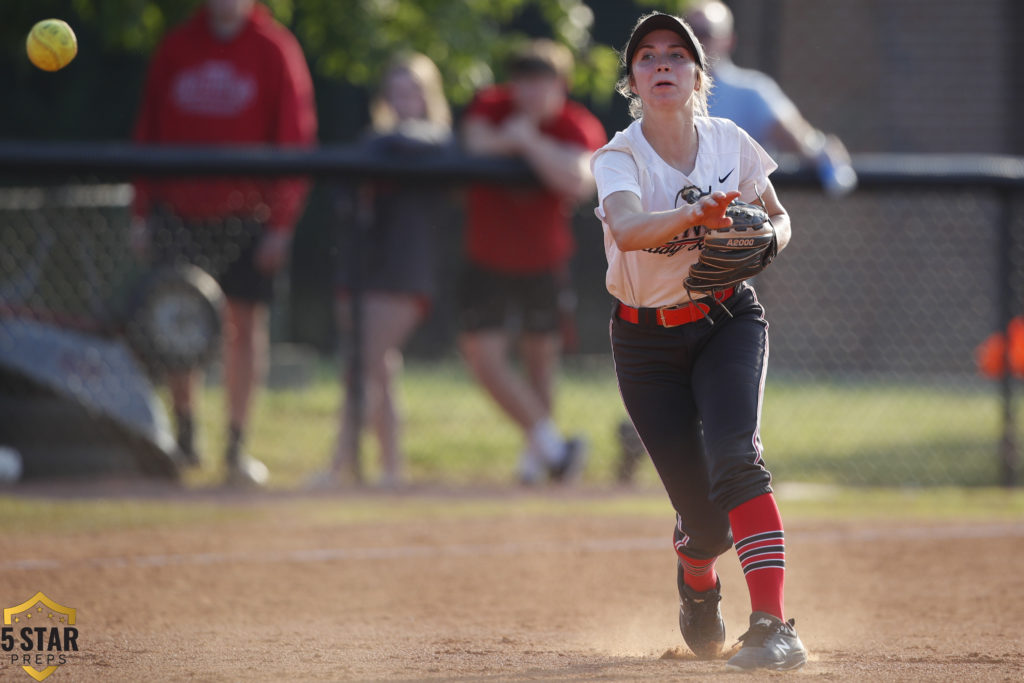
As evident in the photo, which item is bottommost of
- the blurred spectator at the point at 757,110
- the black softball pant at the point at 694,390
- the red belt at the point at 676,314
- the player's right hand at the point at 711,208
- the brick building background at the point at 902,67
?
the black softball pant at the point at 694,390

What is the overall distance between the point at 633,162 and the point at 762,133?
3.73m

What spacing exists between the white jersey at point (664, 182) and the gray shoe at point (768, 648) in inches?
35.0

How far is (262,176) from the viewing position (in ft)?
24.4

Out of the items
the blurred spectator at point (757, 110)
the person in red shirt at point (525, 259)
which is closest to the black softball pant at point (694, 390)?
the blurred spectator at point (757, 110)

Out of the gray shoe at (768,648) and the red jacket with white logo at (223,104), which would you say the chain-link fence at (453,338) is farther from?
the gray shoe at (768,648)

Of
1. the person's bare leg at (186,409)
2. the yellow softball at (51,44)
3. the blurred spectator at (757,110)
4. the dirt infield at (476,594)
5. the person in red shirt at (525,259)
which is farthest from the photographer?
the person's bare leg at (186,409)

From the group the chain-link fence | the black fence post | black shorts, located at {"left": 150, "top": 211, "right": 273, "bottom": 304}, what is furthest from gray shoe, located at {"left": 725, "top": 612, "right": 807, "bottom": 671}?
the black fence post

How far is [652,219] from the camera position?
3.51m

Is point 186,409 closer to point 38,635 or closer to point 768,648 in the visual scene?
point 38,635

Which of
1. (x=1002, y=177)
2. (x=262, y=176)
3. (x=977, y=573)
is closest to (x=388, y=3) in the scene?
(x=262, y=176)

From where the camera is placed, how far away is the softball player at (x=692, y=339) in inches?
143

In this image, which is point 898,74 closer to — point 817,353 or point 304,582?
point 817,353

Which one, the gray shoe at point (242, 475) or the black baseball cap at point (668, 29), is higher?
the black baseball cap at point (668, 29)

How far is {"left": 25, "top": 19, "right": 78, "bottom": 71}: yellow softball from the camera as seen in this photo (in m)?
4.58
